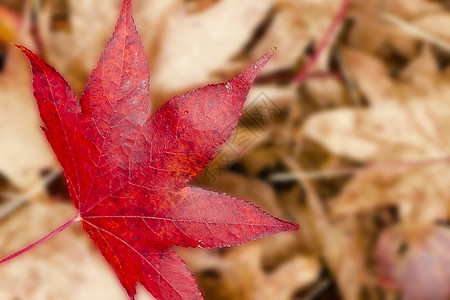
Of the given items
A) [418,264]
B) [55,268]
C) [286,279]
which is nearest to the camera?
[55,268]

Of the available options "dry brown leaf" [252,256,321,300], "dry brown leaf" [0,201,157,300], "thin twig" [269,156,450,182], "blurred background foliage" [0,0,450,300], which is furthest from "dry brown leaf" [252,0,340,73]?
"dry brown leaf" [0,201,157,300]

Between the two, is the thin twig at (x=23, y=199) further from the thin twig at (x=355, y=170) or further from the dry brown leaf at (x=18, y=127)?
the thin twig at (x=355, y=170)

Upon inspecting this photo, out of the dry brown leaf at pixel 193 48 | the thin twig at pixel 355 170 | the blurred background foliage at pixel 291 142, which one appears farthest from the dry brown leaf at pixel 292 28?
the thin twig at pixel 355 170

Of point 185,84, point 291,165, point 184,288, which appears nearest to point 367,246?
point 291,165

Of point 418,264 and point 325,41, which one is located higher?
point 325,41

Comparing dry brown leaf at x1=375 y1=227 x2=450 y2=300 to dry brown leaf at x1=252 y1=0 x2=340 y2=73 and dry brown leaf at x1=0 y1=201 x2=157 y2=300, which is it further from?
dry brown leaf at x1=0 y1=201 x2=157 y2=300

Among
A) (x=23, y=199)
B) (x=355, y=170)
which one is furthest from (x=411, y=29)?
(x=23, y=199)

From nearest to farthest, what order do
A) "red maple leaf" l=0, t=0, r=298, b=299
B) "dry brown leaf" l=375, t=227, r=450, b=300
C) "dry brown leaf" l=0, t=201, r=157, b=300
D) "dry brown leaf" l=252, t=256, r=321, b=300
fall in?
"red maple leaf" l=0, t=0, r=298, b=299
"dry brown leaf" l=0, t=201, r=157, b=300
"dry brown leaf" l=252, t=256, r=321, b=300
"dry brown leaf" l=375, t=227, r=450, b=300

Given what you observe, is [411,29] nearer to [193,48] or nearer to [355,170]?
[355,170]
